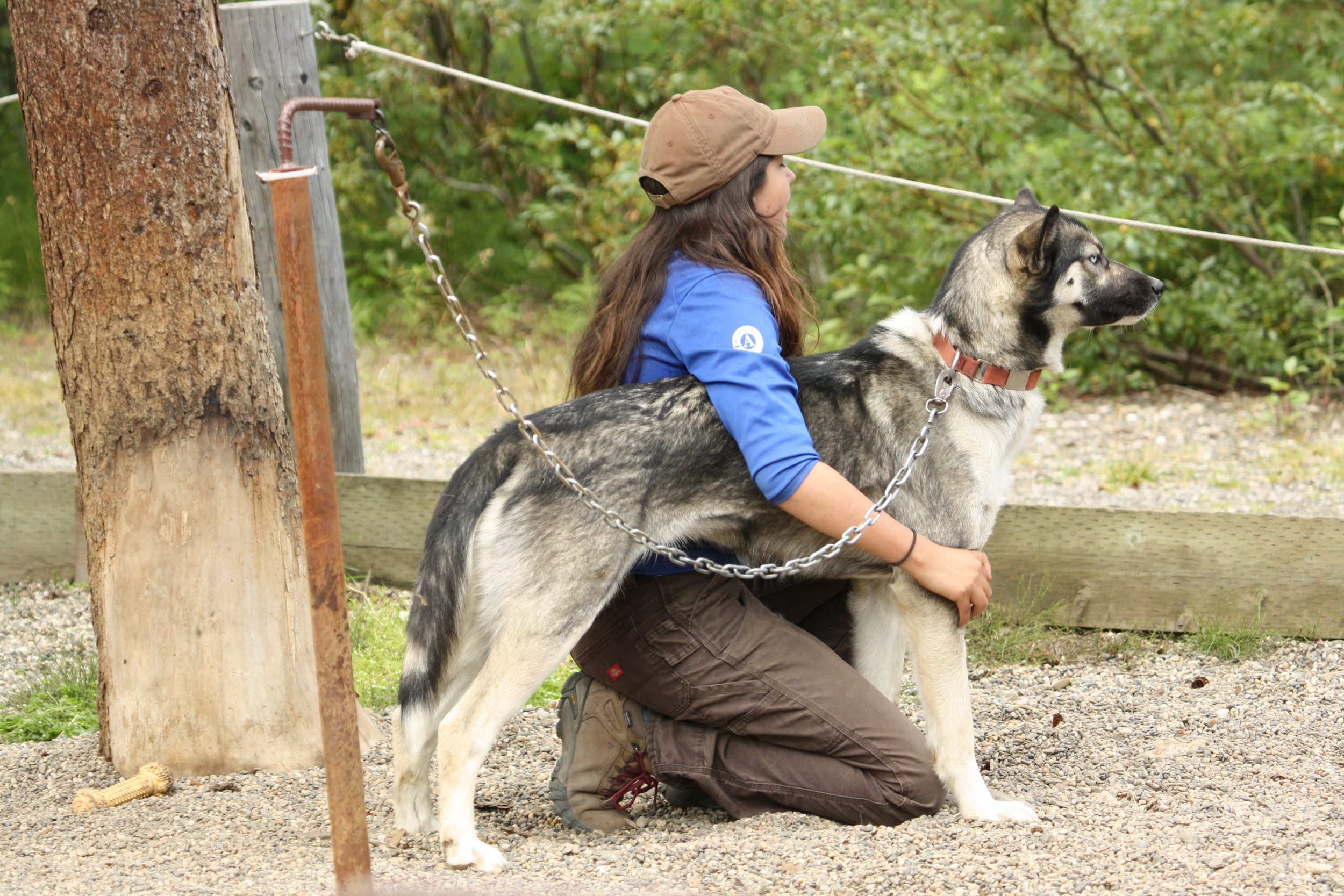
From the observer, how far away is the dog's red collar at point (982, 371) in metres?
3.13

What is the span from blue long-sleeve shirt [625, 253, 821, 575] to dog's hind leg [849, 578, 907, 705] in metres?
0.68

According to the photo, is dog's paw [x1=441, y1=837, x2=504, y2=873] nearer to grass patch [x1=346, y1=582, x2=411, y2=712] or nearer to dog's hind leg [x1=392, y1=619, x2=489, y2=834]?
dog's hind leg [x1=392, y1=619, x2=489, y2=834]

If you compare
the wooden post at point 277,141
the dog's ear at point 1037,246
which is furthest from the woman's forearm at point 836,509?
the wooden post at point 277,141

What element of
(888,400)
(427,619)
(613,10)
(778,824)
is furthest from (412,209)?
(613,10)

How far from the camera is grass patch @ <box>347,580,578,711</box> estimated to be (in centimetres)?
396

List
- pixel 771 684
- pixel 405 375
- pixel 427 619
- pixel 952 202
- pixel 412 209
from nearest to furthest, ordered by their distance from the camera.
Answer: pixel 412 209 → pixel 427 619 → pixel 771 684 → pixel 952 202 → pixel 405 375

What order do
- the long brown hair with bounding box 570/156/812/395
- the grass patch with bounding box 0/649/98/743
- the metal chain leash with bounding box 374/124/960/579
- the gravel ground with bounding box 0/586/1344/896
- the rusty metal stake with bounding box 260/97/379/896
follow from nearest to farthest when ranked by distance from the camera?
1. the rusty metal stake with bounding box 260/97/379/896
2. the metal chain leash with bounding box 374/124/960/579
3. the gravel ground with bounding box 0/586/1344/896
4. the long brown hair with bounding box 570/156/812/395
5. the grass patch with bounding box 0/649/98/743

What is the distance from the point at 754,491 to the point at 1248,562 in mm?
2128

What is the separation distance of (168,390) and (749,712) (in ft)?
5.70

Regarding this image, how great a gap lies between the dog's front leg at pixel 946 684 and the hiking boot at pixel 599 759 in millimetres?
733

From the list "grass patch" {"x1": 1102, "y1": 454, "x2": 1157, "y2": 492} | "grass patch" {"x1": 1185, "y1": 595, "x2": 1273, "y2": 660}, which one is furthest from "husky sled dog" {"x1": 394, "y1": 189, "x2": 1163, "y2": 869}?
"grass patch" {"x1": 1102, "y1": 454, "x2": 1157, "y2": 492}

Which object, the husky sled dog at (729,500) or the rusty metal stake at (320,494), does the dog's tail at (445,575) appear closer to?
the husky sled dog at (729,500)

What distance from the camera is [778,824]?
2.92 meters

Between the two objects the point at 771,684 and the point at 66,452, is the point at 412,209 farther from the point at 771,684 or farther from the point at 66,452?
the point at 66,452
